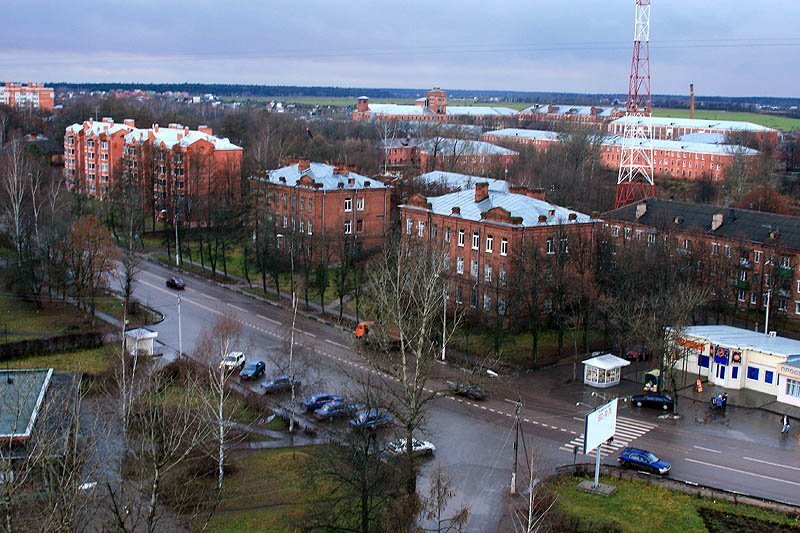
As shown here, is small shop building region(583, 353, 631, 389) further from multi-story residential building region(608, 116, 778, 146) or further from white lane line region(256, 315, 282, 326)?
multi-story residential building region(608, 116, 778, 146)

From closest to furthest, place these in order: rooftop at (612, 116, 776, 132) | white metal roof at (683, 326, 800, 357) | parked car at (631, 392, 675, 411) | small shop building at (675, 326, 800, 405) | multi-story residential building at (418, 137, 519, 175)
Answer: parked car at (631, 392, 675, 411) → small shop building at (675, 326, 800, 405) → white metal roof at (683, 326, 800, 357) → multi-story residential building at (418, 137, 519, 175) → rooftop at (612, 116, 776, 132)

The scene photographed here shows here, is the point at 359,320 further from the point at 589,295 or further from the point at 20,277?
the point at 20,277

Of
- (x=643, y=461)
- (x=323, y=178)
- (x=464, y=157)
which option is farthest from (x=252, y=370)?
(x=464, y=157)

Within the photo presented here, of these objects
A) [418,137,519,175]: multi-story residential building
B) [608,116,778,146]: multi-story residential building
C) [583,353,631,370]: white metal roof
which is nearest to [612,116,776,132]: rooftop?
[608,116,778,146]: multi-story residential building

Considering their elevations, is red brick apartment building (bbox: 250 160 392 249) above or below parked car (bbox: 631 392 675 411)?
above

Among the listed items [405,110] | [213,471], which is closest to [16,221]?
[213,471]

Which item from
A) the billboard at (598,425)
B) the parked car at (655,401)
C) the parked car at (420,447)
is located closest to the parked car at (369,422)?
the parked car at (420,447)
